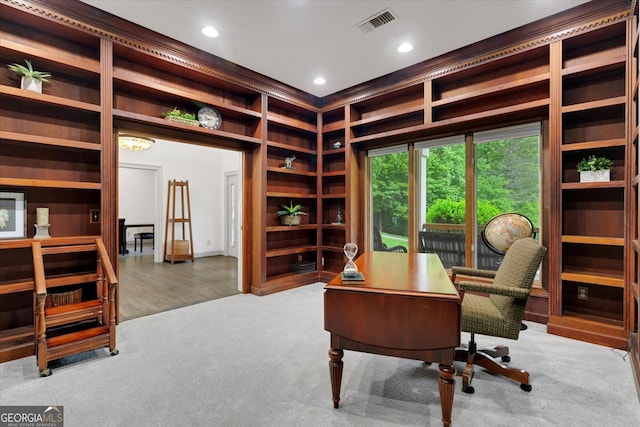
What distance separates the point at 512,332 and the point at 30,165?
4.07 metres

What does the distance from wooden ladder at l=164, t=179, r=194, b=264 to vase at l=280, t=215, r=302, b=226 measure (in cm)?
324

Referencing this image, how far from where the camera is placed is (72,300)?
287cm

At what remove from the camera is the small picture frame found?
3.06 m

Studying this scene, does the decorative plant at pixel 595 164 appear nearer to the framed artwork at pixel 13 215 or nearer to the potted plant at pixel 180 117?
the potted plant at pixel 180 117

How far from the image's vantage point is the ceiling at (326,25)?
2760 mm

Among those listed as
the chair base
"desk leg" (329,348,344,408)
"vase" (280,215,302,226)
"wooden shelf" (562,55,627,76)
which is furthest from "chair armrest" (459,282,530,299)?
"vase" (280,215,302,226)

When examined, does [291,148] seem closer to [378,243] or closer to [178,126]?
[178,126]

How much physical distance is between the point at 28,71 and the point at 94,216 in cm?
132

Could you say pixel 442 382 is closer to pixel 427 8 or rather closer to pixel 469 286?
pixel 469 286

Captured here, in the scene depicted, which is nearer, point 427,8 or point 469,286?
point 469,286

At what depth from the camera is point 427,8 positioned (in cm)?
280

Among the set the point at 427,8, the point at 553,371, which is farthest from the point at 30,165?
the point at 553,371

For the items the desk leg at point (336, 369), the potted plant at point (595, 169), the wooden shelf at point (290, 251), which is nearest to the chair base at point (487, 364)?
the desk leg at point (336, 369)

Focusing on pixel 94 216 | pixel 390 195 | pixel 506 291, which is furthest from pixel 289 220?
pixel 506 291
